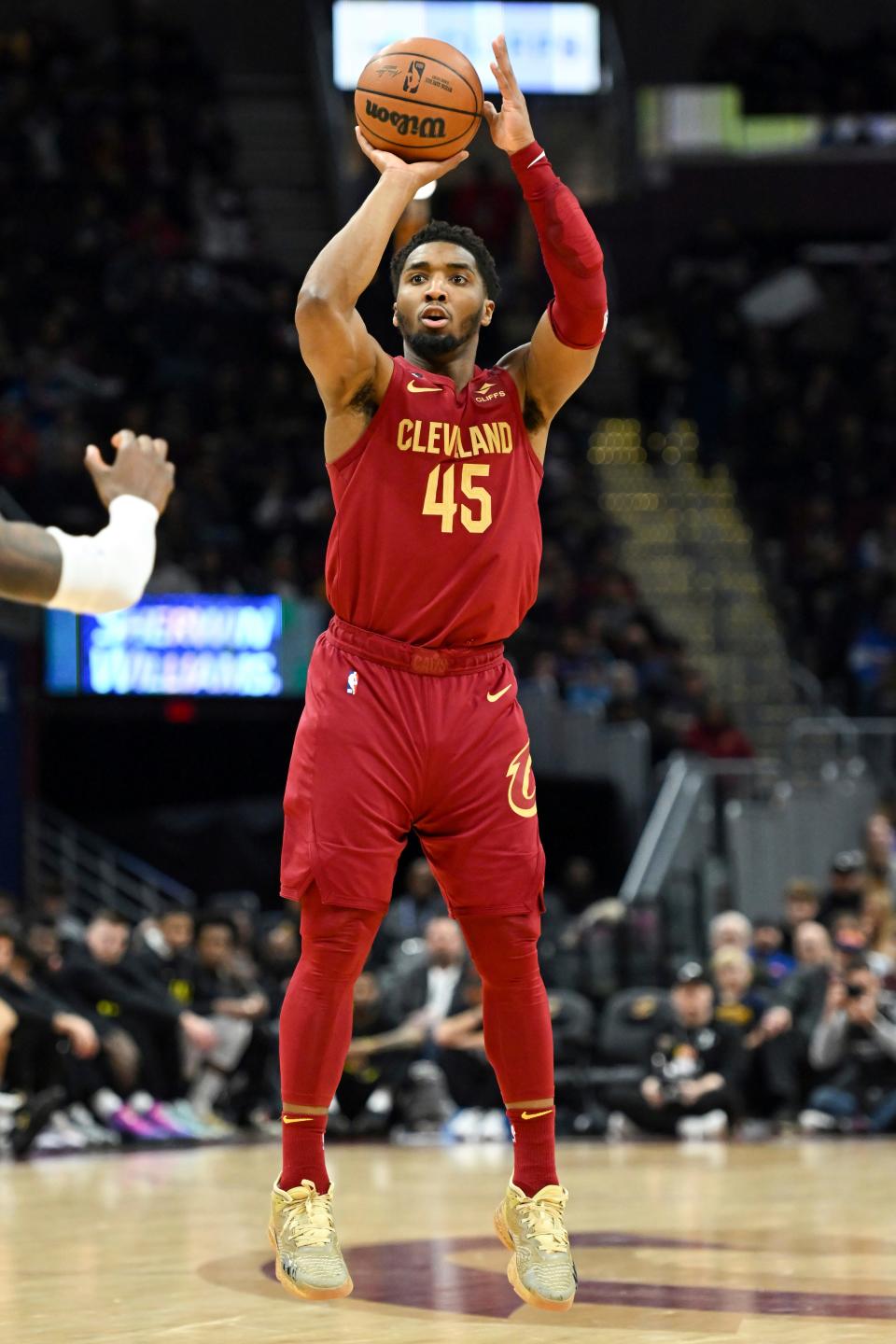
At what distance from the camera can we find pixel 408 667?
5176 mm

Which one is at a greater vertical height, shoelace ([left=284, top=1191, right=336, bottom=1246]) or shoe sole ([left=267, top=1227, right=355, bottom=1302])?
shoelace ([left=284, top=1191, right=336, bottom=1246])

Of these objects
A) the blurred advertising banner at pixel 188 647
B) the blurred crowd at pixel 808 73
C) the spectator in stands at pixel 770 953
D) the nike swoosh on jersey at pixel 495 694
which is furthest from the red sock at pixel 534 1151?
the blurred crowd at pixel 808 73

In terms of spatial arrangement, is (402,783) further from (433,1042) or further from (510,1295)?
(433,1042)

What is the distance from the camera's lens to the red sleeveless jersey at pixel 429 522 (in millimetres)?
5133

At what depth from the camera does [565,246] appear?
523 centimetres

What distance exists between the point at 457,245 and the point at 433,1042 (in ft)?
24.3

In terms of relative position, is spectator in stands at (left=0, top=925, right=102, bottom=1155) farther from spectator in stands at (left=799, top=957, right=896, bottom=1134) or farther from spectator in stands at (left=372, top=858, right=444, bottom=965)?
spectator in stands at (left=799, top=957, right=896, bottom=1134)

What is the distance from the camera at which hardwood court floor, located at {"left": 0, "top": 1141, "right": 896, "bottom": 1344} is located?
4.81m

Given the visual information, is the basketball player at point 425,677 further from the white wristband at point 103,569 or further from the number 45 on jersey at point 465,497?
the white wristband at point 103,569

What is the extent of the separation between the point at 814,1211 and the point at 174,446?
1207cm

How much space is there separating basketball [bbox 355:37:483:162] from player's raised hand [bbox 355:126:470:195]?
0.02 metres

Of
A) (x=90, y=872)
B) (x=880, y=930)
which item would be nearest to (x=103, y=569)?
(x=880, y=930)

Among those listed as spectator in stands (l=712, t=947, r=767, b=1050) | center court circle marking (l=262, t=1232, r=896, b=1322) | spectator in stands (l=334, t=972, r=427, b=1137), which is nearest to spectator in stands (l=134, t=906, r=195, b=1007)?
spectator in stands (l=334, t=972, r=427, b=1137)

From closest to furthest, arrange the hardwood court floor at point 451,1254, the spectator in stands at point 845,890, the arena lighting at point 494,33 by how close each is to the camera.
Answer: the hardwood court floor at point 451,1254 < the spectator in stands at point 845,890 < the arena lighting at point 494,33
